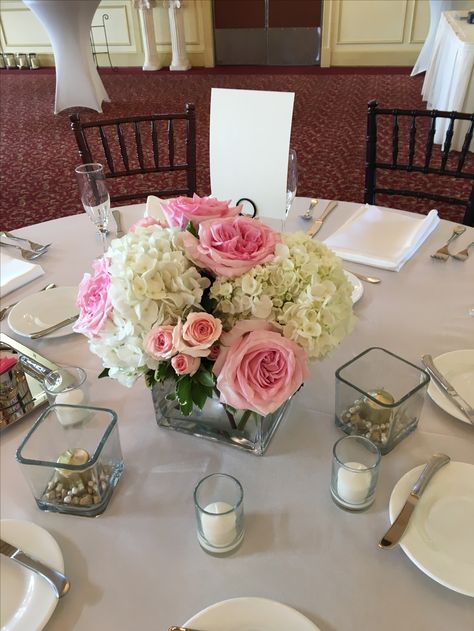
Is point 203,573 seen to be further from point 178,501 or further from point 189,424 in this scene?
point 189,424

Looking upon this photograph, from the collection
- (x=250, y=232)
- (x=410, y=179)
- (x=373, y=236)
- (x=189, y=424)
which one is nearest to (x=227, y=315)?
(x=250, y=232)

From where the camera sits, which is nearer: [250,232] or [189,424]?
[250,232]

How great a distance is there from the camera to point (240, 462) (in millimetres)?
812

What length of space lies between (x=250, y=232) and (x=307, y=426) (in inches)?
14.4

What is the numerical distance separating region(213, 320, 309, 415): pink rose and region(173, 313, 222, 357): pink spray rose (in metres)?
0.03

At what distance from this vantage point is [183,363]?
2.05 ft

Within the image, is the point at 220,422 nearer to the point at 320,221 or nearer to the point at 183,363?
the point at 183,363

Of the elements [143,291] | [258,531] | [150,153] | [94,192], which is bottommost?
[150,153]

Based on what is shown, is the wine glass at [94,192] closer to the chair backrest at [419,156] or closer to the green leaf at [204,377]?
the green leaf at [204,377]

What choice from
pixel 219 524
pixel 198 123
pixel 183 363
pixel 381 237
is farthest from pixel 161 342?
pixel 198 123

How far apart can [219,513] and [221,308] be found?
0.25 meters

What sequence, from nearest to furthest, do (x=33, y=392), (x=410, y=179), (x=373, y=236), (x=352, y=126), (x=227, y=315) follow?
(x=227, y=315)
(x=33, y=392)
(x=373, y=236)
(x=410, y=179)
(x=352, y=126)

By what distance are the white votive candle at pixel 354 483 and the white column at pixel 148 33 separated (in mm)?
6951

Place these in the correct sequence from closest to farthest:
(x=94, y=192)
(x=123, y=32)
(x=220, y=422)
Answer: (x=220, y=422)
(x=94, y=192)
(x=123, y=32)
